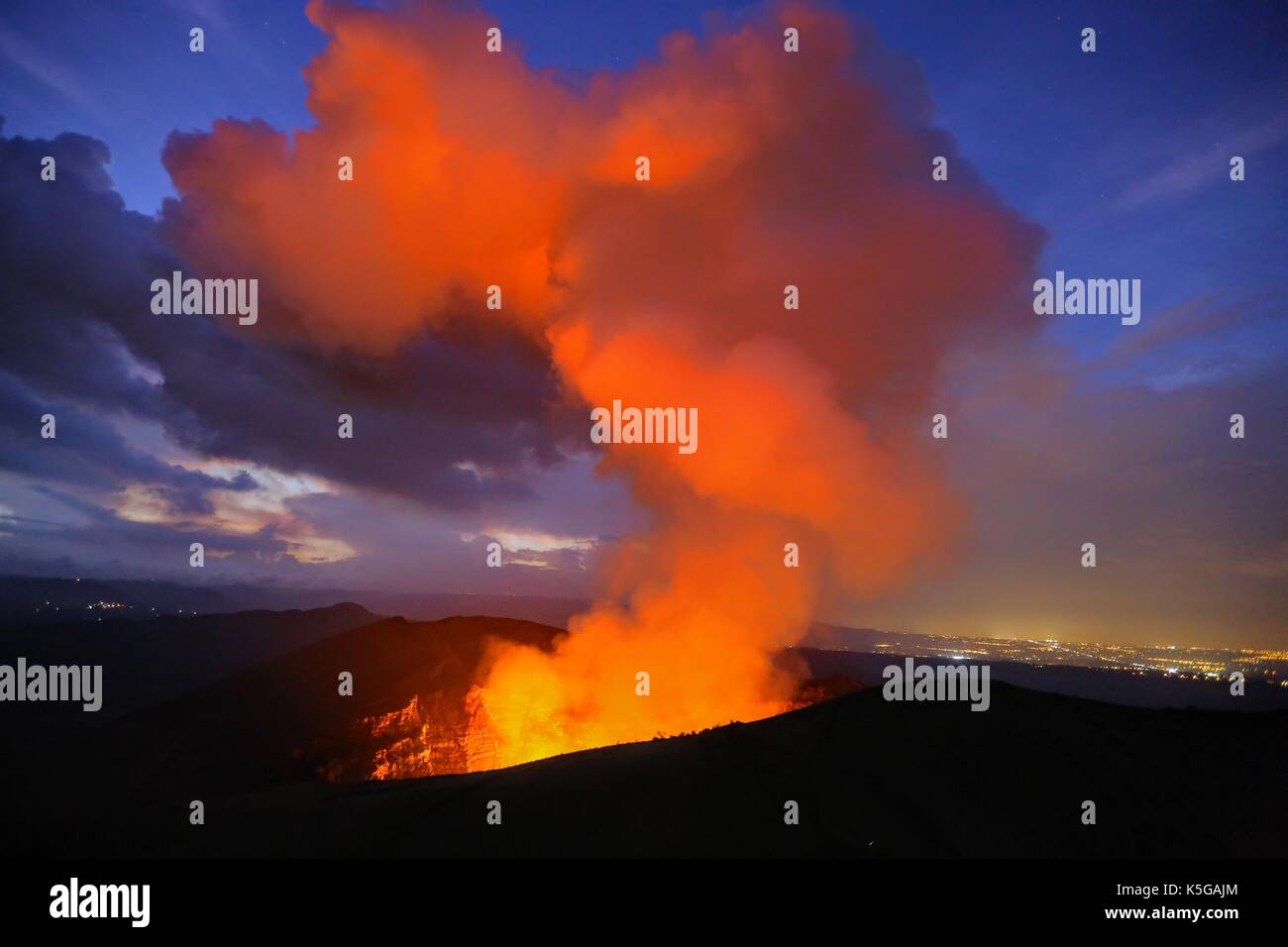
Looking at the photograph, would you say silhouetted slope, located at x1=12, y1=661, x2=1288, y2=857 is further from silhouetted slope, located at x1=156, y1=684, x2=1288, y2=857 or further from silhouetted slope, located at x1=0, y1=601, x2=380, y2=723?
silhouetted slope, located at x1=0, y1=601, x2=380, y2=723

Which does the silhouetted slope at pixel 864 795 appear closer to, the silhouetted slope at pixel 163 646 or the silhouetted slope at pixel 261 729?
the silhouetted slope at pixel 261 729

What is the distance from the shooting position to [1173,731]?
56.4 feet

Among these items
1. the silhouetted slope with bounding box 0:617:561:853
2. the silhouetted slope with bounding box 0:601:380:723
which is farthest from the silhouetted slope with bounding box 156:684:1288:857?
the silhouetted slope with bounding box 0:601:380:723

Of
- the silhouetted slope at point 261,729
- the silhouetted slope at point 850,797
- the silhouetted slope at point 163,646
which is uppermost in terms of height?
the silhouetted slope at point 850,797

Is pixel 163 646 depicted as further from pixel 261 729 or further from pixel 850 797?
pixel 850 797

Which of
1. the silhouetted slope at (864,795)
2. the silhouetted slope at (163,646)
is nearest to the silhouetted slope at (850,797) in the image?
the silhouetted slope at (864,795)

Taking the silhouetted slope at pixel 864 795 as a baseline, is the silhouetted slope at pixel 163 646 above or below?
below

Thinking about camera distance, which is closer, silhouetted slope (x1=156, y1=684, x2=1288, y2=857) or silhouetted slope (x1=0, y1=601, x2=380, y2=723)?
silhouetted slope (x1=156, y1=684, x2=1288, y2=857)

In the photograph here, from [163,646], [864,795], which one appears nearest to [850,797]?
[864,795]

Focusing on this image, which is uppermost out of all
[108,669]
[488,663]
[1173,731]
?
[1173,731]

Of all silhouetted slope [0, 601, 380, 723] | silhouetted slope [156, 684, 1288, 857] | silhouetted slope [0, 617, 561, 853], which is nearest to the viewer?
silhouetted slope [156, 684, 1288, 857]
